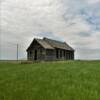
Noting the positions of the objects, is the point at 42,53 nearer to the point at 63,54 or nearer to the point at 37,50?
the point at 37,50

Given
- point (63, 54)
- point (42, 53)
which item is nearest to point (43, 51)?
point (42, 53)

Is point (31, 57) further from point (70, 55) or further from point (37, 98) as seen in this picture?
point (37, 98)

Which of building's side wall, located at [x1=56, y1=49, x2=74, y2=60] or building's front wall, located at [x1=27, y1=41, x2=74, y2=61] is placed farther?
building's side wall, located at [x1=56, y1=49, x2=74, y2=60]

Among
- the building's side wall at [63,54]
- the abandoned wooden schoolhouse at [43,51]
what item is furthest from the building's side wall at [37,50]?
the building's side wall at [63,54]

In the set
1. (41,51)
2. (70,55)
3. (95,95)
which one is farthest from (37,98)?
(70,55)

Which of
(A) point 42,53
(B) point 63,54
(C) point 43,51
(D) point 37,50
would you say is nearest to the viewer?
(C) point 43,51

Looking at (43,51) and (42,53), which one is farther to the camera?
(42,53)

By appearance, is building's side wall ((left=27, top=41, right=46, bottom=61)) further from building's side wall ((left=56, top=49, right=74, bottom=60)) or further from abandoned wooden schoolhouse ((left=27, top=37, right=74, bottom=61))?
building's side wall ((left=56, top=49, right=74, bottom=60))

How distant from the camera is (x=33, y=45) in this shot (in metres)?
53.0

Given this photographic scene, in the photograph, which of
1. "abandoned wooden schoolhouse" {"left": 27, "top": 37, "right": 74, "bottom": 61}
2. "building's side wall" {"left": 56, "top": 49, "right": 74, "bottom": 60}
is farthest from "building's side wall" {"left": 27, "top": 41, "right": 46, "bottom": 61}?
"building's side wall" {"left": 56, "top": 49, "right": 74, "bottom": 60}

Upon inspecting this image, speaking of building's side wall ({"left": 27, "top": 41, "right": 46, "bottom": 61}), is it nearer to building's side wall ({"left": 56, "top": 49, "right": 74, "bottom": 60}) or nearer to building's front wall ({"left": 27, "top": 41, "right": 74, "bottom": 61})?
building's front wall ({"left": 27, "top": 41, "right": 74, "bottom": 61})

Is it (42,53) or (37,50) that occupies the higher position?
(37,50)

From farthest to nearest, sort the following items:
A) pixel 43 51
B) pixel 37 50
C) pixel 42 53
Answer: pixel 37 50, pixel 42 53, pixel 43 51

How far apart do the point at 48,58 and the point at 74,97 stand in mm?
41203
